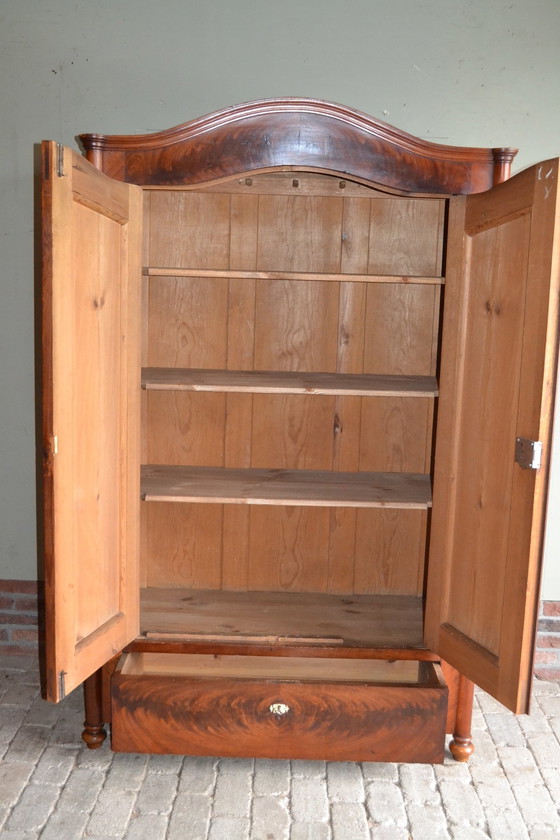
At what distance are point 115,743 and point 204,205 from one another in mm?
1712

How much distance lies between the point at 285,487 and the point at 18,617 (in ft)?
4.15

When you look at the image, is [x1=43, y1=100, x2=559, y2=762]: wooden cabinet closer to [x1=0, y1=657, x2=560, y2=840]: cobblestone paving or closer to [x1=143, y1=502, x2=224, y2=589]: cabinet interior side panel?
[x1=143, y1=502, x2=224, y2=589]: cabinet interior side panel

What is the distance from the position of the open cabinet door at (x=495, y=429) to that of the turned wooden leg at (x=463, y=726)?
0.69 feet

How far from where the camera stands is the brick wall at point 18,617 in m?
2.86

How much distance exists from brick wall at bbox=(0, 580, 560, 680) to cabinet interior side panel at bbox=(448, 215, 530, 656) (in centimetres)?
92

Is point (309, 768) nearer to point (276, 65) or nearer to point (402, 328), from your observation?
point (402, 328)

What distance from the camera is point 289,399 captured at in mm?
2631

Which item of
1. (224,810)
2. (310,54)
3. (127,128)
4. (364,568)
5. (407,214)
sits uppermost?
(310,54)

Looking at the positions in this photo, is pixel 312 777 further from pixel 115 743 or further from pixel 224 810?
pixel 115 743

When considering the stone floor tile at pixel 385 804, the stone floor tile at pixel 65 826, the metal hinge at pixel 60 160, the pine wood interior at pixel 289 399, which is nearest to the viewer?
the metal hinge at pixel 60 160

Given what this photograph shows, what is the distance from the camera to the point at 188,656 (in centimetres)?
240

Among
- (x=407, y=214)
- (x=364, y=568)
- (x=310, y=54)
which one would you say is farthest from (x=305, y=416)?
(x=310, y=54)

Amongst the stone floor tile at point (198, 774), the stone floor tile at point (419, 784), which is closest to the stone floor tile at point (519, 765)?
the stone floor tile at point (419, 784)

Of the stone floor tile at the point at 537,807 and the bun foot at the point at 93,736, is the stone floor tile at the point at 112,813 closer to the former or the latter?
the bun foot at the point at 93,736
